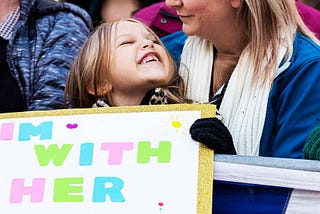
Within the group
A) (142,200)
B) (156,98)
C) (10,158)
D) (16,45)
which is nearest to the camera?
(142,200)

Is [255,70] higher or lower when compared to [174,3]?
lower

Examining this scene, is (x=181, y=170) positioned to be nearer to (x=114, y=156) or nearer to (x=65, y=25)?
(x=114, y=156)

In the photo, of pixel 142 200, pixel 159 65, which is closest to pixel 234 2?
pixel 159 65

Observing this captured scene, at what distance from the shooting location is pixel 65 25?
2887 millimetres

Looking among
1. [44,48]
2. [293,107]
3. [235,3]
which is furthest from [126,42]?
[293,107]

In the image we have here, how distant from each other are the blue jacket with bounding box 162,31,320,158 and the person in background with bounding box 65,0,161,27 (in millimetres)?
1615

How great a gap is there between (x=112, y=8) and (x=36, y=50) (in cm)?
110

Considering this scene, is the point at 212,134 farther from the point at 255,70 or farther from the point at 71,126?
the point at 255,70

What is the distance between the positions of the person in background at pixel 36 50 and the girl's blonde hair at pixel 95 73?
0.20 metres

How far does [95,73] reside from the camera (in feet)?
8.05

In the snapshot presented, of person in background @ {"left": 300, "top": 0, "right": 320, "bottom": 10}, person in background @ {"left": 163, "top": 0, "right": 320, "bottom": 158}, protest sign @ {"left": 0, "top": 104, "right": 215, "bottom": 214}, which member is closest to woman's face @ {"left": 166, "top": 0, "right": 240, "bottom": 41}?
person in background @ {"left": 163, "top": 0, "right": 320, "bottom": 158}

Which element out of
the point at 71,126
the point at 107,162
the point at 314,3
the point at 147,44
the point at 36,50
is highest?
the point at 314,3

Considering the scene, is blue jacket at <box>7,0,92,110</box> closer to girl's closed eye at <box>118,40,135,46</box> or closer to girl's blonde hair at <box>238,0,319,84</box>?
girl's closed eye at <box>118,40,135,46</box>

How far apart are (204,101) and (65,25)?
701 mm
